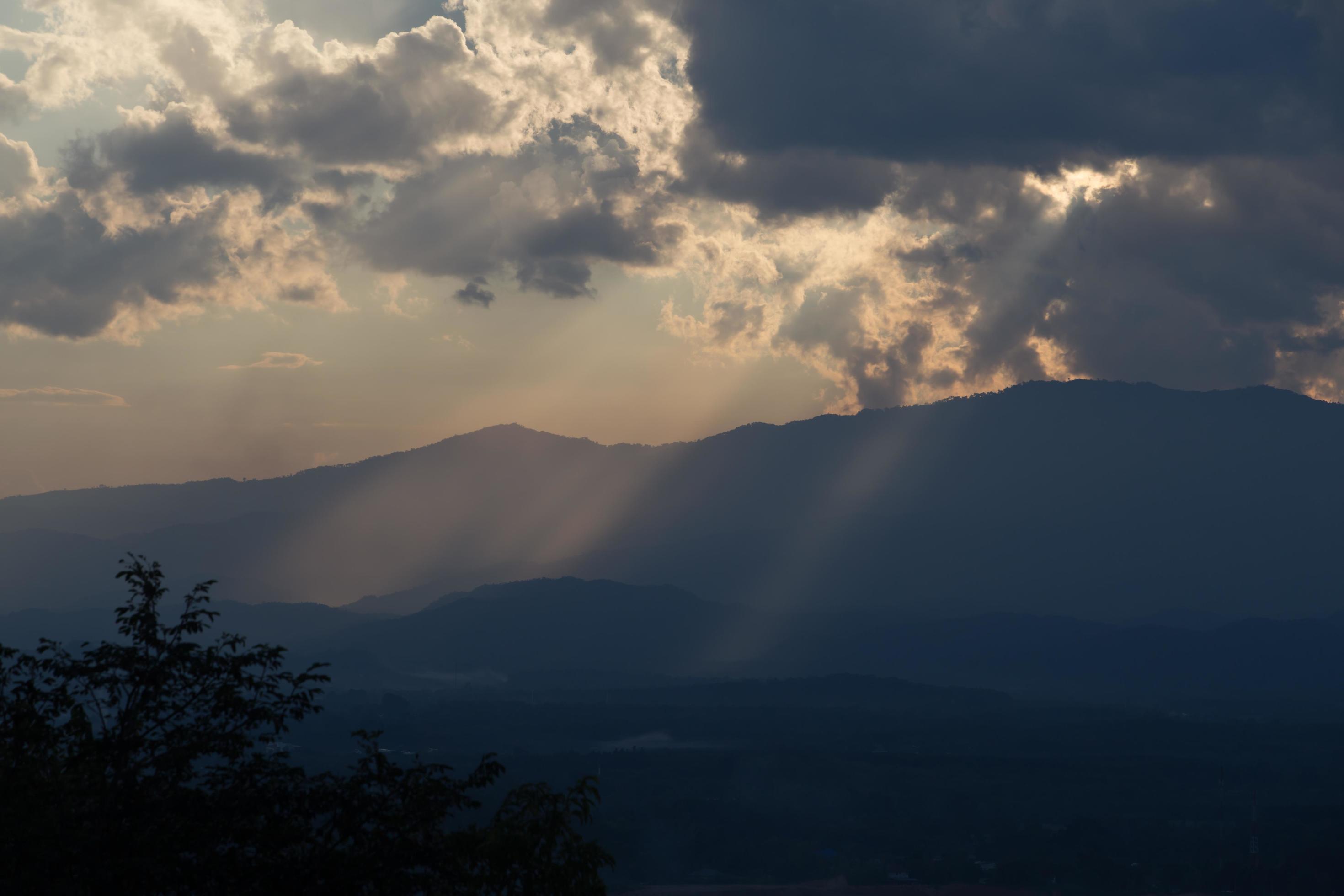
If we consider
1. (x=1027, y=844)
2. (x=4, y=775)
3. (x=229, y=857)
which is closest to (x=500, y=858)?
(x=229, y=857)

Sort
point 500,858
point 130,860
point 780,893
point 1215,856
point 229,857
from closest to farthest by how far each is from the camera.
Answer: point 130,860, point 229,857, point 500,858, point 780,893, point 1215,856

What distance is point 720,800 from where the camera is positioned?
196375 millimetres

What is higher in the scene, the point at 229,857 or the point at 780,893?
the point at 229,857

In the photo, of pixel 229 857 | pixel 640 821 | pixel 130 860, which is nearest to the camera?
pixel 130 860

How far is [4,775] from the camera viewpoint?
20734 millimetres

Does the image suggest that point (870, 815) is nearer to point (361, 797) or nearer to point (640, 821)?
point (640, 821)

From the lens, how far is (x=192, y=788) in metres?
22.0

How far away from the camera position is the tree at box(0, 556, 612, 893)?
813 inches

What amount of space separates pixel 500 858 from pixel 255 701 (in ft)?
18.5

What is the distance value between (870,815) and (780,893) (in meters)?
51.5

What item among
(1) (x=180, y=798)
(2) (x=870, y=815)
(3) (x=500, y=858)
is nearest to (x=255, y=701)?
(1) (x=180, y=798)

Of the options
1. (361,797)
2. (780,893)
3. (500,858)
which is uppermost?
(361,797)

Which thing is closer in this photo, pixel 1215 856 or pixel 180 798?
pixel 180 798

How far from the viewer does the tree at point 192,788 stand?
20.7m
